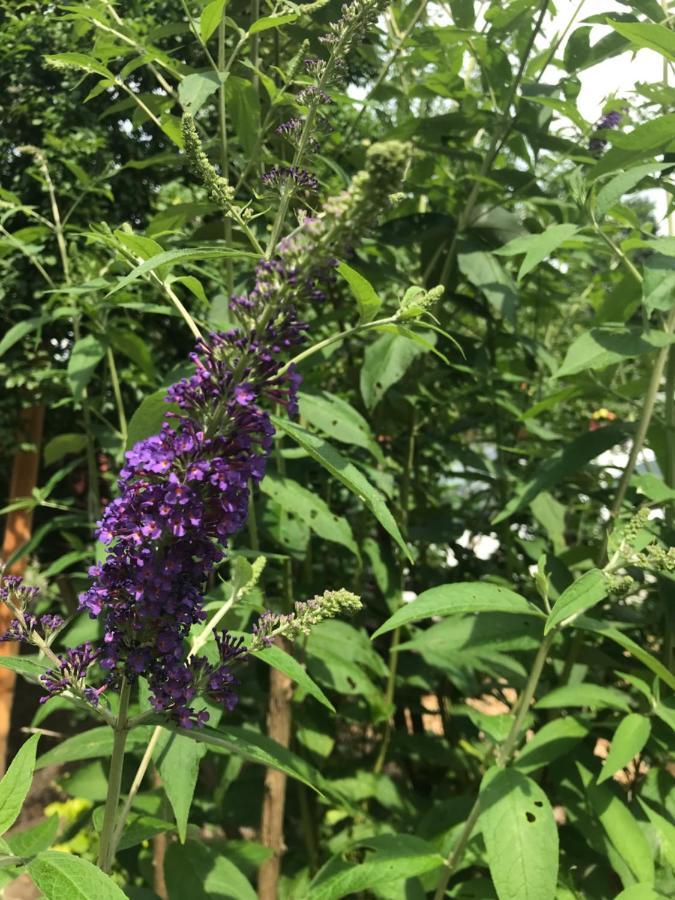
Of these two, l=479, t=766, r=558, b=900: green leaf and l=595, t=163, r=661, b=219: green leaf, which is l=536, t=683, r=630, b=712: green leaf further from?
l=595, t=163, r=661, b=219: green leaf

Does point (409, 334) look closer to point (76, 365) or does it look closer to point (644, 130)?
point (644, 130)

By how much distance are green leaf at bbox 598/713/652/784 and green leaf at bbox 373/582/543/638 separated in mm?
341

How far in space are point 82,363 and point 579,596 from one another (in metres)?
1.26

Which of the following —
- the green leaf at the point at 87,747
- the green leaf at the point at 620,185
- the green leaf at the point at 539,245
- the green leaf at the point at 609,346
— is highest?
the green leaf at the point at 620,185

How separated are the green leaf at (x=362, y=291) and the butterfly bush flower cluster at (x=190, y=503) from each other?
3.8 inches

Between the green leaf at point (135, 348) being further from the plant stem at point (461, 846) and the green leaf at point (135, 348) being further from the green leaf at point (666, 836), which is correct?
the green leaf at point (666, 836)

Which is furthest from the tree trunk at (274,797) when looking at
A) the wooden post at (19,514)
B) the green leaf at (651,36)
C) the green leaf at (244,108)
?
the wooden post at (19,514)

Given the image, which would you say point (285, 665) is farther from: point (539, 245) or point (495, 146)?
point (495, 146)

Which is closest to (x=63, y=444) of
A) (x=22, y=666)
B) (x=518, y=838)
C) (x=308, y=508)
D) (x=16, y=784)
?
(x=308, y=508)

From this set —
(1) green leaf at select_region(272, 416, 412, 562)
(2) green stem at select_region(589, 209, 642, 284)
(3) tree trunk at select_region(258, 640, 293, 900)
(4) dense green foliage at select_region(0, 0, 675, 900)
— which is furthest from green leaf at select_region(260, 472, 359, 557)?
(2) green stem at select_region(589, 209, 642, 284)

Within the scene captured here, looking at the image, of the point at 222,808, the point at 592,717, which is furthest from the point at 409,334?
the point at 222,808

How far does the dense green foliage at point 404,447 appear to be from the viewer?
4.19ft

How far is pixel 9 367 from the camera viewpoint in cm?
284

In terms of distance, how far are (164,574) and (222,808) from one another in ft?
4.88
